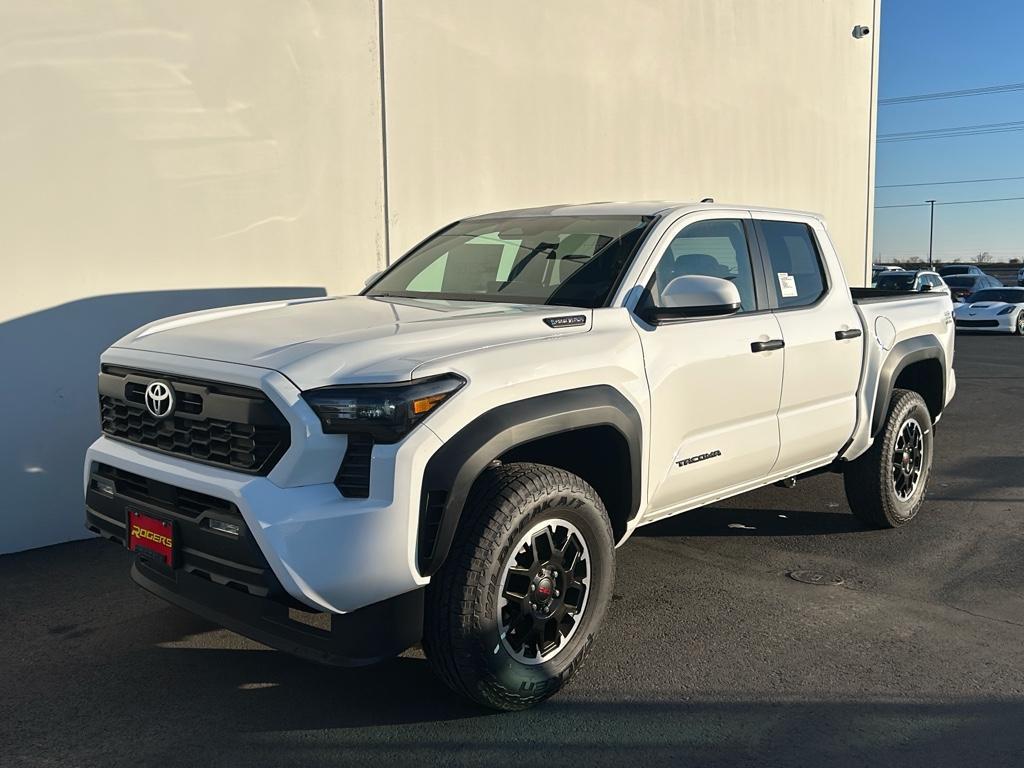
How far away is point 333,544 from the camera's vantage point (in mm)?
3020

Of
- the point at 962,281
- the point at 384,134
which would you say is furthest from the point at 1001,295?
the point at 384,134

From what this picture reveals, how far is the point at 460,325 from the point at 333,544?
40.7 inches

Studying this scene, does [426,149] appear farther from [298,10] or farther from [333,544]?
[333,544]

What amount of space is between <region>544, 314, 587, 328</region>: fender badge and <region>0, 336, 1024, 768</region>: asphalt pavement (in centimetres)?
143

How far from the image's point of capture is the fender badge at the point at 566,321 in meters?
3.84

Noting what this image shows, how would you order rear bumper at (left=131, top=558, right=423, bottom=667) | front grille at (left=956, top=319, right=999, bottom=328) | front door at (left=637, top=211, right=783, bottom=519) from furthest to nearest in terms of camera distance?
front grille at (left=956, top=319, right=999, bottom=328), front door at (left=637, top=211, right=783, bottom=519), rear bumper at (left=131, top=558, right=423, bottom=667)

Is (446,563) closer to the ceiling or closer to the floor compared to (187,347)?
closer to the floor

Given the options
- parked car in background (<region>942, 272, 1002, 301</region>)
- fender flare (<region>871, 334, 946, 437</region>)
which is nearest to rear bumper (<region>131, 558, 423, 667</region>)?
fender flare (<region>871, 334, 946, 437</region>)

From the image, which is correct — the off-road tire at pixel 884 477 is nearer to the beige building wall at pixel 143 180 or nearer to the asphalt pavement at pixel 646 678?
the asphalt pavement at pixel 646 678

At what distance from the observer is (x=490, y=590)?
3.33 metres

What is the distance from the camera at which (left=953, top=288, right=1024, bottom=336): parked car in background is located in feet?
73.4

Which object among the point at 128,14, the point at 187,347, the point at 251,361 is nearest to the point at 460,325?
the point at 251,361

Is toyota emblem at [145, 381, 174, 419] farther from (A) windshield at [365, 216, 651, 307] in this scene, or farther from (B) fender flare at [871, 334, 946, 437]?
(B) fender flare at [871, 334, 946, 437]

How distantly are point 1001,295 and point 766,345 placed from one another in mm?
21569
